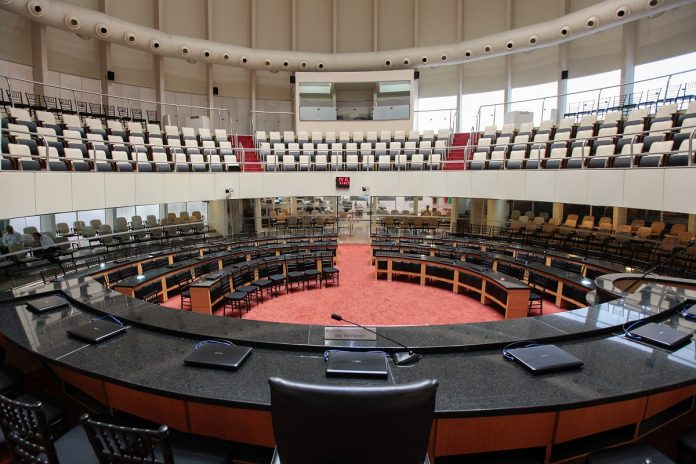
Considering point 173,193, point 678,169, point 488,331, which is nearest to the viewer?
point 488,331

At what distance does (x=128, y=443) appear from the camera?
5.56 ft

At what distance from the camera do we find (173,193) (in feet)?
34.6

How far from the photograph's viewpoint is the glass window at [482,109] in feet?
59.3

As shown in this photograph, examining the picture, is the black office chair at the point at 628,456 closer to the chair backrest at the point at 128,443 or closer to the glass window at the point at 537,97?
the chair backrest at the point at 128,443

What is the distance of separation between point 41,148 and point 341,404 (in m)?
11.5

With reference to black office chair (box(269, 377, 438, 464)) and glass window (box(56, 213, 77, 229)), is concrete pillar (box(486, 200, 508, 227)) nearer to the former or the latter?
black office chair (box(269, 377, 438, 464))

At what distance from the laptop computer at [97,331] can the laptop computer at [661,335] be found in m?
4.27

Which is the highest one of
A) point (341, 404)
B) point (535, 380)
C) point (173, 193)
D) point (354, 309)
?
point (173, 193)

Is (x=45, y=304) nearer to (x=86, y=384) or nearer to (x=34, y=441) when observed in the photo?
(x=86, y=384)

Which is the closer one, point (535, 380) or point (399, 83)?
point (535, 380)

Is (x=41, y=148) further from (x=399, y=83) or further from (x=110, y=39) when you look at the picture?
(x=399, y=83)

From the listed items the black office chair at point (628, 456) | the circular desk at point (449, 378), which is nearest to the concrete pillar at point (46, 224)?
the circular desk at point (449, 378)

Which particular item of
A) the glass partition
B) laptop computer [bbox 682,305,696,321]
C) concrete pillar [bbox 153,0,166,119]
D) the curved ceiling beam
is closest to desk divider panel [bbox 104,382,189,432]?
laptop computer [bbox 682,305,696,321]

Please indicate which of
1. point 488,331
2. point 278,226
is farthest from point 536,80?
point 488,331
